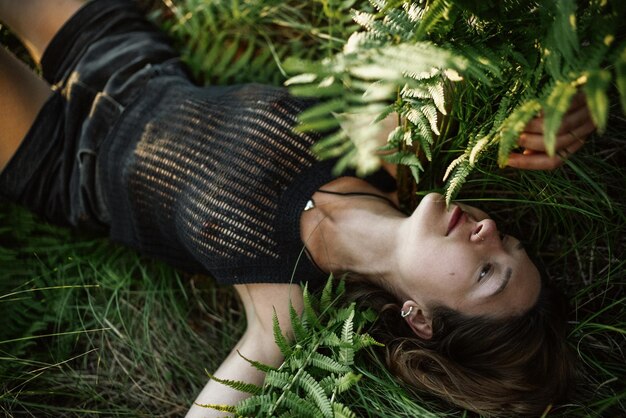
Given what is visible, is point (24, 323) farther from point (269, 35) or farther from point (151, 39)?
point (269, 35)

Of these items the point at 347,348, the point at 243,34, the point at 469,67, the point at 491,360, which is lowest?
the point at 491,360

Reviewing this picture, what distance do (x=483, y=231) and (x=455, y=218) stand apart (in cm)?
13

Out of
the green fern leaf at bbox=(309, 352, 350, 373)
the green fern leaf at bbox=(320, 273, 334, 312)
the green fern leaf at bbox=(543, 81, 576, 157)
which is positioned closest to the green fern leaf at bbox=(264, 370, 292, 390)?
the green fern leaf at bbox=(309, 352, 350, 373)

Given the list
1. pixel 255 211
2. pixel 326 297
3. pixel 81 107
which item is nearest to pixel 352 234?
pixel 326 297

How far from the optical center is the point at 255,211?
7.84ft

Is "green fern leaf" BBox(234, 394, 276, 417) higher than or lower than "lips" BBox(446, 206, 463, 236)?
lower

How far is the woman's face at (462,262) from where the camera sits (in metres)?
2.09

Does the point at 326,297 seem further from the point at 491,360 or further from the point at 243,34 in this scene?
the point at 243,34

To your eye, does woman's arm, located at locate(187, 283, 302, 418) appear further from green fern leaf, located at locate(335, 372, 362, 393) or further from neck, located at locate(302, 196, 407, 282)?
green fern leaf, located at locate(335, 372, 362, 393)

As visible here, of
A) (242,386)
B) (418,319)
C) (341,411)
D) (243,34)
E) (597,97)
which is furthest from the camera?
(243,34)

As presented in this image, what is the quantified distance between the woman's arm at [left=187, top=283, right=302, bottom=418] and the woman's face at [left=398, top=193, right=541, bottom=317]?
0.61m

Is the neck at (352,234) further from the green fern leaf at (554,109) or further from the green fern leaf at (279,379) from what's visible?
the green fern leaf at (554,109)

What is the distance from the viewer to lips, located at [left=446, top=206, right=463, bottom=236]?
6.96 ft

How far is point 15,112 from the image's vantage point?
9.09 ft
